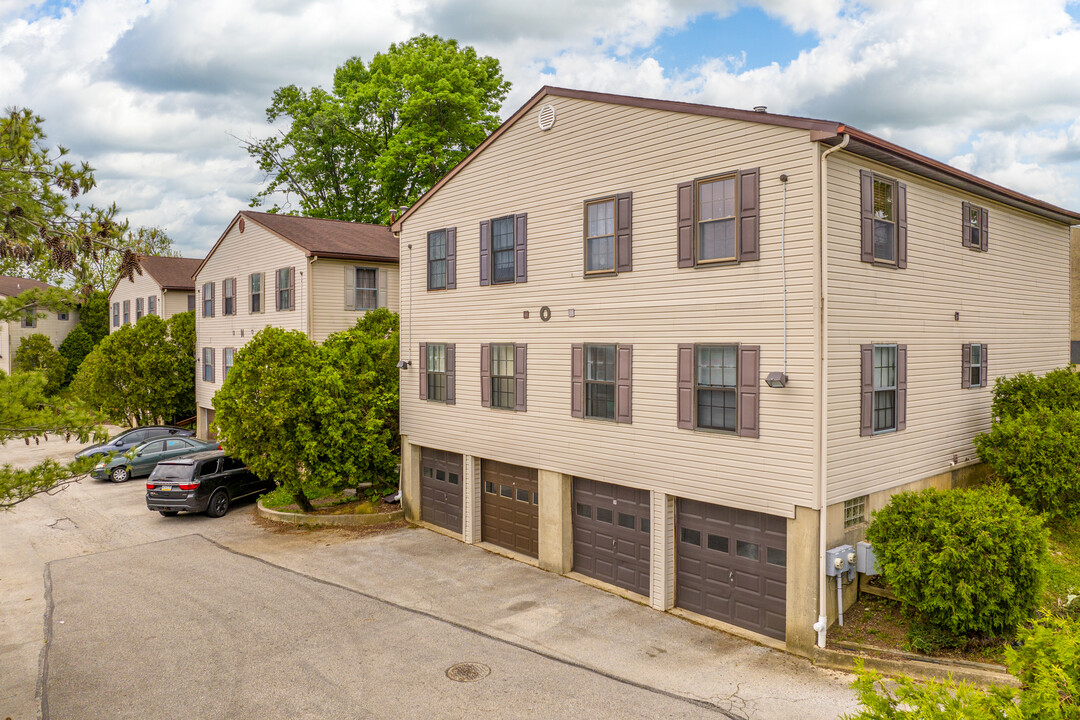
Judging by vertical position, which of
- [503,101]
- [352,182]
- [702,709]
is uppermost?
[503,101]

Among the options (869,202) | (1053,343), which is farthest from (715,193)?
(1053,343)

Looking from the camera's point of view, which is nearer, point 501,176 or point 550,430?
point 550,430

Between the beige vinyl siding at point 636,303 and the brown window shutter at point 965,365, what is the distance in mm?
5677

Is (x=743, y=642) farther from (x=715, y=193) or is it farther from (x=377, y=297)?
(x=377, y=297)

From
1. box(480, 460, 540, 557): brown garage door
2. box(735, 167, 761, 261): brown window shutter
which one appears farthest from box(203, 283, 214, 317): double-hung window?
box(735, 167, 761, 261): brown window shutter

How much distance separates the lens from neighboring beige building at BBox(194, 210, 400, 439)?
25.5m

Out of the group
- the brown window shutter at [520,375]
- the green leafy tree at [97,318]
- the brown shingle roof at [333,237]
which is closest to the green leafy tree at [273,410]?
the brown window shutter at [520,375]

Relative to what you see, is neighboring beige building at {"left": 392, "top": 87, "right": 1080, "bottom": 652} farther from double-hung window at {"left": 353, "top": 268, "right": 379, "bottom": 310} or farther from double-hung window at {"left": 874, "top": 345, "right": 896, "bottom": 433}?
double-hung window at {"left": 353, "top": 268, "right": 379, "bottom": 310}

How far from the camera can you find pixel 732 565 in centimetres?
1227

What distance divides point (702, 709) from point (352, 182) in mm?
38340

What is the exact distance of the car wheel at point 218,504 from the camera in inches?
807

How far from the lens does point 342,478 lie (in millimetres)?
19062

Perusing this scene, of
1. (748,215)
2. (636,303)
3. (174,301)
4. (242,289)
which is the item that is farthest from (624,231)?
(174,301)

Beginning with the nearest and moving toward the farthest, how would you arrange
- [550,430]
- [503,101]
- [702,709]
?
[702,709], [550,430], [503,101]
